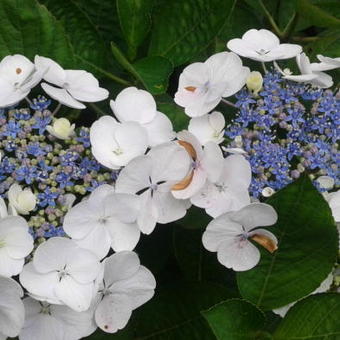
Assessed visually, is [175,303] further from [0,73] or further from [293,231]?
[0,73]

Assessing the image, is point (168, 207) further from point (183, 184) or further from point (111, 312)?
point (111, 312)

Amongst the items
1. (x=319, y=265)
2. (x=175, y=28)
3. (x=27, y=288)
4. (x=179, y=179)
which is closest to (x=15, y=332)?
(x=27, y=288)

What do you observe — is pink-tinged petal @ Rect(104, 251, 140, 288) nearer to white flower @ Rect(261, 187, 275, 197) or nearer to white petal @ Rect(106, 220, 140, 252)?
white petal @ Rect(106, 220, 140, 252)

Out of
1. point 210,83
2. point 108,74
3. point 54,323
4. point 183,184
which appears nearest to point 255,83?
point 210,83

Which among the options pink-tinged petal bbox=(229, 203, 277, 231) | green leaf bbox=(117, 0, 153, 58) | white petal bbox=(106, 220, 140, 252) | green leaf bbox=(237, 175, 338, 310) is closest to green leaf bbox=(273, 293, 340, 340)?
green leaf bbox=(237, 175, 338, 310)

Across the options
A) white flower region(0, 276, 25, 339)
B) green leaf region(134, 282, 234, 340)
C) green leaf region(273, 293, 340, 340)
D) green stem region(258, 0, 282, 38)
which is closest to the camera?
white flower region(0, 276, 25, 339)
